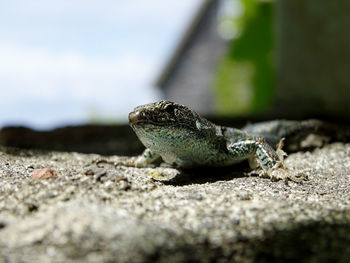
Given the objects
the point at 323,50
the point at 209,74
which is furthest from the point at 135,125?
the point at 209,74

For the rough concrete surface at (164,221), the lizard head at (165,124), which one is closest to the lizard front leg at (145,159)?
the lizard head at (165,124)

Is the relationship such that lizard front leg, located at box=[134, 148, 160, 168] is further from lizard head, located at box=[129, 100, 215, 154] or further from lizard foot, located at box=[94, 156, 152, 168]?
lizard head, located at box=[129, 100, 215, 154]

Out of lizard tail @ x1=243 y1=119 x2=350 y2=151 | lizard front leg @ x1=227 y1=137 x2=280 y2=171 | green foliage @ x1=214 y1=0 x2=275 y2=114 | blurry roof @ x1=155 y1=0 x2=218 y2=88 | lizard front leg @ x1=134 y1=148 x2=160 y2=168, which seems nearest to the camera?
lizard front leg @ x1=227 y1=137 x2=280 y2=171

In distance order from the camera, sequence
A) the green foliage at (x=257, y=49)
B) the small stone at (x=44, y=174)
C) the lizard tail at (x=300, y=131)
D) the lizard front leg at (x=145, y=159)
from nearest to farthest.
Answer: the small stone at (x=44, y=174) → the lizard front leg at (x=145, y=159) → the lizard tail at (x=300, y=131) → the green foliage at (x=257, y=49)

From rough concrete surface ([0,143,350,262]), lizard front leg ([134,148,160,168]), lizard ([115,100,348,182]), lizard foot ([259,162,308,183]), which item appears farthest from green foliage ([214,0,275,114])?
rough concrete surface ([0,143,350,262])

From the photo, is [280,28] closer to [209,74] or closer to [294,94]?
[294,94]

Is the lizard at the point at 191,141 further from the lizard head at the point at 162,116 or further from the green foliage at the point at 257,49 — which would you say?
the green foliage at the point at 257,49
